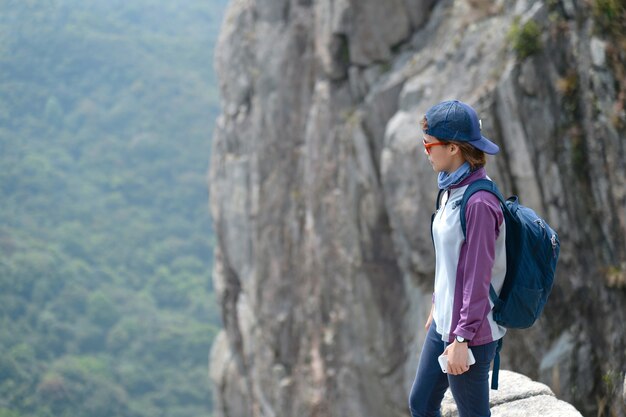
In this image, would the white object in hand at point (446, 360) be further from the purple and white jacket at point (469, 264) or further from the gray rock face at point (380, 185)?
the gray rock face at point (380, 185)

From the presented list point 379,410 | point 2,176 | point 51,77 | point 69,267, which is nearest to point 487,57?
point 379,410

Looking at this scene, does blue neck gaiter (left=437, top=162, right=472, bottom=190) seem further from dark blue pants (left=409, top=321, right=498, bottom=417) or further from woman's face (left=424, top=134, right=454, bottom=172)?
dark blue pants (left=409, top=321, right=498, bottom=417)

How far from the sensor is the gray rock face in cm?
Result: 1457

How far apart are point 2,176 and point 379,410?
86.5m

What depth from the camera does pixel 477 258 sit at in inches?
206

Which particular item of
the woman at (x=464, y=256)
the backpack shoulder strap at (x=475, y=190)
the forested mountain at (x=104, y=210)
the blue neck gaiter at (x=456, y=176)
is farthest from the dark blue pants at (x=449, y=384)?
the forested mountain at (x=104, y=210)

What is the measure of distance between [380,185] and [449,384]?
15.5 m

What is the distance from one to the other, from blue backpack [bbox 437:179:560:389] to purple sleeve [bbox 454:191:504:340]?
7.2 inches

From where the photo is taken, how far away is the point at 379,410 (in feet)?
75.0

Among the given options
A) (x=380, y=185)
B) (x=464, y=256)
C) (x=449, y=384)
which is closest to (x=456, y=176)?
(x=464, y=256)

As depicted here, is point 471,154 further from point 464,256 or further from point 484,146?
point 464,256

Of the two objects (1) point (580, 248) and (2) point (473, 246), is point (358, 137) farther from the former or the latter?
(2) point (473, 246)

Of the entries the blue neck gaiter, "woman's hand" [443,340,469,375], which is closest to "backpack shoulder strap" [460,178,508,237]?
the blue neck gaiter

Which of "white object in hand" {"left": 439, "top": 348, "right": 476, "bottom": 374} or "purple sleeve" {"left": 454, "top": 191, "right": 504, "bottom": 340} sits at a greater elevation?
"purple sleeve" {"left": 454, "top": 191, "right": 504, "bottom": 340}
